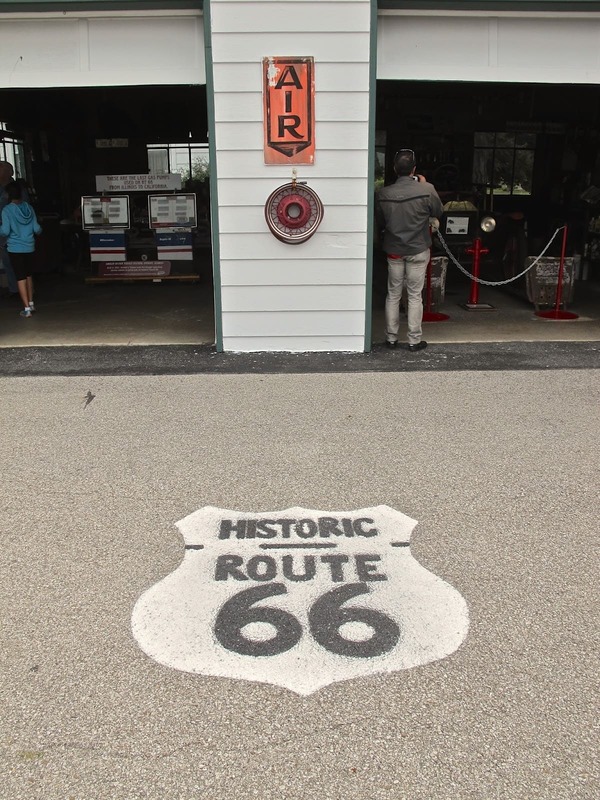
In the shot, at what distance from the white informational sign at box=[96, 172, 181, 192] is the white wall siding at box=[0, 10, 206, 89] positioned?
5413 millimetres

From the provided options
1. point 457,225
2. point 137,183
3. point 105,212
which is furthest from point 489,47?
point 105,212

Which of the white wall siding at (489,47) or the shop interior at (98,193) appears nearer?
the white wall siding at (489,47)

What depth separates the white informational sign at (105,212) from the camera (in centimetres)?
1266

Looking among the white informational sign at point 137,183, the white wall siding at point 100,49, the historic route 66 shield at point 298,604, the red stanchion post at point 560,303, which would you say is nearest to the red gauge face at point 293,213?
the white wall siding at point 100,49

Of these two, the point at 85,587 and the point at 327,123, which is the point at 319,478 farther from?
the point at 327,123

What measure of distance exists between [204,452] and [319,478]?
0.88 meters

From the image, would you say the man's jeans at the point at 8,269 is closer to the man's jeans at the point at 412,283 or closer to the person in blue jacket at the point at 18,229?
the person in blue jacket at the point at 18,229

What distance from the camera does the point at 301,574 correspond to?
3.42m

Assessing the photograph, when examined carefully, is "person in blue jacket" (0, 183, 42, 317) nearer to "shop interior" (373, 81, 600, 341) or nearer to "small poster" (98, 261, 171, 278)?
"small poster" (98, 261, 171, 278)

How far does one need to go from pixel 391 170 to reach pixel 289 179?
9.38 m

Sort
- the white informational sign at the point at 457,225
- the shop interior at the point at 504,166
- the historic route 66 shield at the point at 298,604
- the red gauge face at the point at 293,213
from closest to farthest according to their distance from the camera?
1. the historic route 66 shield at the point at 298,604
2. the red gauge face at the point at 293,213
3. the white informational sign at the point at 457,225
4. the shop interior at the point at 504,166

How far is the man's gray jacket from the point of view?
23.9 feet

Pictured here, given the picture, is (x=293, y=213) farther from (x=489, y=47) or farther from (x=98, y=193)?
(x=98, y=193)

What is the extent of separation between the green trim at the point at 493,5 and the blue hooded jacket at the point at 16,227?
4962 mm
